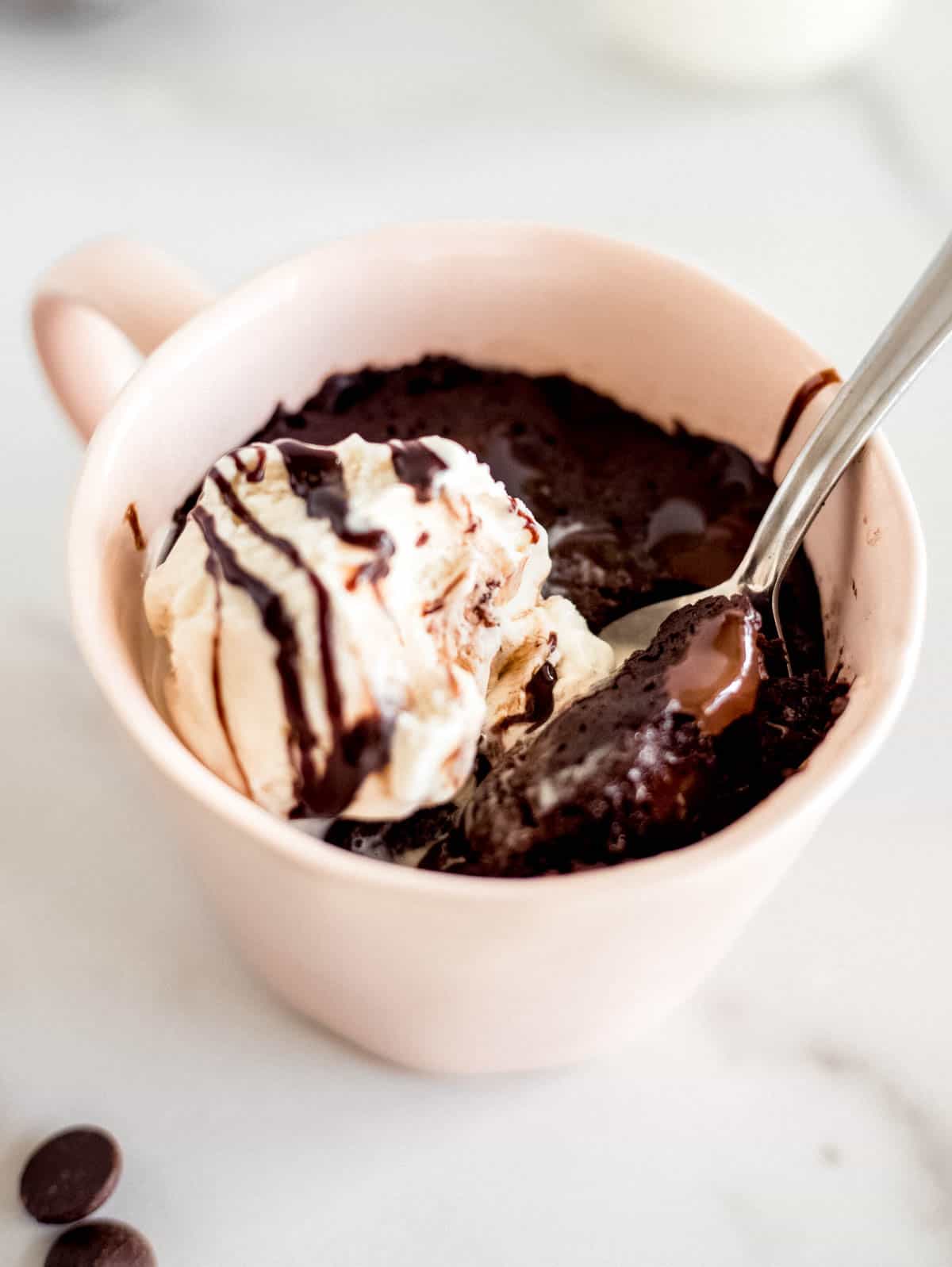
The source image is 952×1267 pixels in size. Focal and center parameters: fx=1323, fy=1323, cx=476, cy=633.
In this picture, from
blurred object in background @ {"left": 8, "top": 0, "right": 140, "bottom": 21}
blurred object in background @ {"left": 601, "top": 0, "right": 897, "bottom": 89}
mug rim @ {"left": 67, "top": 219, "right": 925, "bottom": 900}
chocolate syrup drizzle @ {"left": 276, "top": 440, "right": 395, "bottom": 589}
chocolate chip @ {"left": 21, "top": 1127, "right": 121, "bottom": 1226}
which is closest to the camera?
mug rim @ {"left": 67, "top": 219, "right": 925, "bottom": 900}

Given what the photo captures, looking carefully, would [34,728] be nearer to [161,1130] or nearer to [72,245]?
[161,1130]

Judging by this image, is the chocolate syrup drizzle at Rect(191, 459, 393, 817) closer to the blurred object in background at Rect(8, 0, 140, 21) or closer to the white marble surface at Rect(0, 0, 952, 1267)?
the white marble surface at Rect(0, 0, 952, 1267)

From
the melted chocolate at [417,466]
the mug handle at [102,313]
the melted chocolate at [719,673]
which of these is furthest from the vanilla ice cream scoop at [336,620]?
the mug handle at [102,313]

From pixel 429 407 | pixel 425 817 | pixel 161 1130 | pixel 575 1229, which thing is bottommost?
pixel 161 1130

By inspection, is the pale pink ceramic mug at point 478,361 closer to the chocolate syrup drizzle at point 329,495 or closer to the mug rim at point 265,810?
the mug rim at point 265,810

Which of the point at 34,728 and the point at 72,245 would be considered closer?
the point at 34,728

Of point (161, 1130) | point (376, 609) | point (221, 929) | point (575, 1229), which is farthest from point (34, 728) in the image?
point (575, 1229)

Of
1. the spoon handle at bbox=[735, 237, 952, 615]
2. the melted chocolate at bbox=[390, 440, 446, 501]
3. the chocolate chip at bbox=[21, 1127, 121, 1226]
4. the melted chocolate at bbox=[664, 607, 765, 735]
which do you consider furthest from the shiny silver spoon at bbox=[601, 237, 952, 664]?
the chocolate chip at bbox=[21, 1127, 121, 1226]
